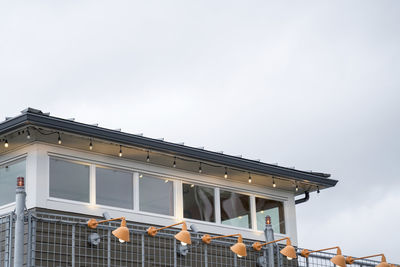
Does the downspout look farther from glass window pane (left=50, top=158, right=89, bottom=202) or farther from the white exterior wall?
glass window pane (left=50, top=158, right=89, bottom=202)

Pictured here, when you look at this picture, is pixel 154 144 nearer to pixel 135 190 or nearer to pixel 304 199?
pixel 135 190

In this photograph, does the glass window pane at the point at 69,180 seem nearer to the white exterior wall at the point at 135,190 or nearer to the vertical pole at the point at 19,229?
the white exterior wall at the point at 135,190

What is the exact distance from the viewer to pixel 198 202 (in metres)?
16.6

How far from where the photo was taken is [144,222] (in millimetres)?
15422

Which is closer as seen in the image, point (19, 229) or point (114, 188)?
point (19, 229)

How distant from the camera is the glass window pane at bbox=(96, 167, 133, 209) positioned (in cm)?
1516

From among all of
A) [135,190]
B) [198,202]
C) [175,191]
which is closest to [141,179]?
[135,190]

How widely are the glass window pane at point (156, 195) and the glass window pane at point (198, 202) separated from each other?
0.35m

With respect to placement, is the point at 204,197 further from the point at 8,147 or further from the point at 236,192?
the point at 8,147

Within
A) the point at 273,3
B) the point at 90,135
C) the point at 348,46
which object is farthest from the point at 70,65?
the point at 90,135

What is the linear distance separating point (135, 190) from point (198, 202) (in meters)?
1.53

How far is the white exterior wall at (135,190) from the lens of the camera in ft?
46.9

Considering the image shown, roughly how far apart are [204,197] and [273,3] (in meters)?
12.5

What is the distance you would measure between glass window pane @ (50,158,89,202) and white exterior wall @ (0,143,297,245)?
0.34 ft
